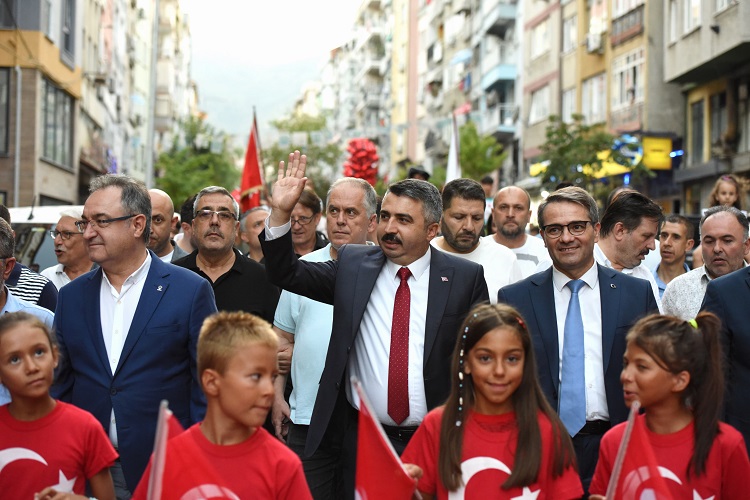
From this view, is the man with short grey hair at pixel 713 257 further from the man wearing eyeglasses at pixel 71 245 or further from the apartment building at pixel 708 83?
the apartment building at pixel 708 83

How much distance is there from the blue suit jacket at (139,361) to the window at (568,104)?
37837mm

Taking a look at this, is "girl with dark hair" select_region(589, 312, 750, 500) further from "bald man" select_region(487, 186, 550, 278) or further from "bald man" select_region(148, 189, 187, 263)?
"bald man" select_region(148, 189, 187, 263)

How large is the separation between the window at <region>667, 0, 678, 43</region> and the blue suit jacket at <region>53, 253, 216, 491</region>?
28023mm

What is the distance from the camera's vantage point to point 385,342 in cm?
624

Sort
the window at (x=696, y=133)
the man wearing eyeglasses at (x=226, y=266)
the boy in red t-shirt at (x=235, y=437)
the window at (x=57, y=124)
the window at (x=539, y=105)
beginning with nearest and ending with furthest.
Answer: the boy in red t-shirt at (x=235, y=437)
the man wearing eyeglasses at (x=226, y=266)
the window at (x=696, y=133)
the window at (x=57, y=124)
the window at (x=539, y=105)

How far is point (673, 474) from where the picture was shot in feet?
16.4

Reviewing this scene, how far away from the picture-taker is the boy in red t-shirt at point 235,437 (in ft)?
14.6

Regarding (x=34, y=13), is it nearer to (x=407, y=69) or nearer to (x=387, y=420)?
(x=387, y=420)

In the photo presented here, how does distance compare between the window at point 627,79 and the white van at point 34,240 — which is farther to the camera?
the window at point 627,79

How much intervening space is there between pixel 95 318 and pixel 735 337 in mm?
3371

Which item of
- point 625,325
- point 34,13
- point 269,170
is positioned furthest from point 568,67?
point 269,170

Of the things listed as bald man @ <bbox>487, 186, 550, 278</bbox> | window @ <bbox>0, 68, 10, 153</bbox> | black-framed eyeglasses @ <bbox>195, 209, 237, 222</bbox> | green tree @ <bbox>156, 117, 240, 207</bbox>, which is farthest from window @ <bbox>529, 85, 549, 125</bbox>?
black-framed eyeglasses @ <bbox>195, 209, 237, 222</bbox>

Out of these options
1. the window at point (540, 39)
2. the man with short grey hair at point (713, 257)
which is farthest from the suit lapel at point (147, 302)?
the window at point (540, 39)

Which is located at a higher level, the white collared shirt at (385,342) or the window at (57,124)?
the window at (57,124)
